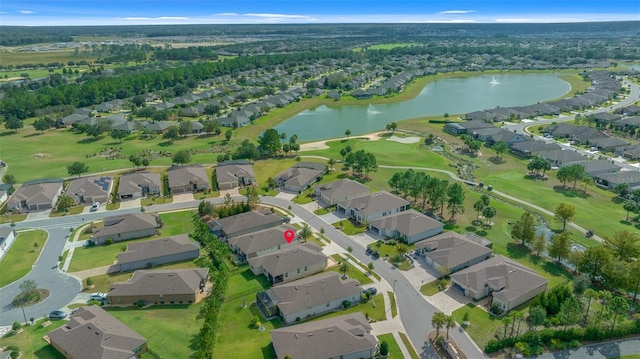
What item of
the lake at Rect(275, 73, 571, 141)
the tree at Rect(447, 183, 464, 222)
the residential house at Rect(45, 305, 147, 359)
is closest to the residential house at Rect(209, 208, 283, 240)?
the residential house at Rect(45, 305, 147, 359)

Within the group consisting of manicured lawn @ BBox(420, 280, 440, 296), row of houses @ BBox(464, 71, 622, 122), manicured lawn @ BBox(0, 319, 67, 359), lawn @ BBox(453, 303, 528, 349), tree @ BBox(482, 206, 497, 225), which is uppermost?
row of houses @ BBox(464, 71, 622, 122)

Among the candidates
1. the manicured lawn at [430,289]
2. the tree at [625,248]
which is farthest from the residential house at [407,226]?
the tree at [625,248]

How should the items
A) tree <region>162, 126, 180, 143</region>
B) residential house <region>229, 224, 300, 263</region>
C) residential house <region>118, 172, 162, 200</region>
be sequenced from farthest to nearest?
tree <region>162, 126, 180, 143</region>, residential house <region>118, 172, 162, 200</region>, residential house <region>229, 224, 300, 263</region>

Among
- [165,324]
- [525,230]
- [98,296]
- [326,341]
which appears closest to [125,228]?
[98,296]

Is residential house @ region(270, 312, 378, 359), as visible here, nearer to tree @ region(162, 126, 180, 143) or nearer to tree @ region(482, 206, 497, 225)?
tree @ region(482, 206, 497, 225)

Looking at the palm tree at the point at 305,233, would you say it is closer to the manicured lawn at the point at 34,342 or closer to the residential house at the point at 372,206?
the residential house at the point at 372,206

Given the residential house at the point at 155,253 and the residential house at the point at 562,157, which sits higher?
the residential house at the point at 562,157

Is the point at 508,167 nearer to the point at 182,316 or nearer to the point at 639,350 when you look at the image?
the point at 639,350

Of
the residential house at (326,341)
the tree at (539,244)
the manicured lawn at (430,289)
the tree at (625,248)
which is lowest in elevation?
the manicured lawn at (430,289)
